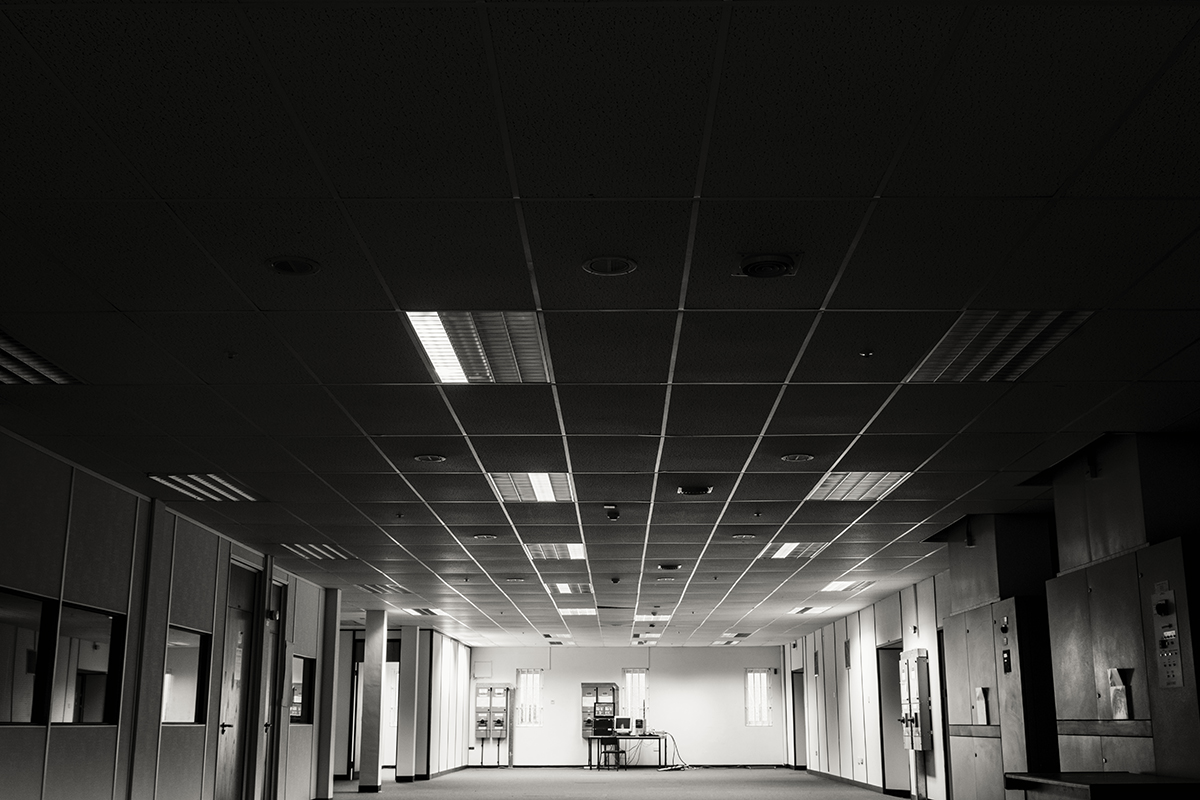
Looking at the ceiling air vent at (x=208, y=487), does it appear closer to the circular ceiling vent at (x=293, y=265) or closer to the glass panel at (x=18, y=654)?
the glass panel at (x=18, y=654)

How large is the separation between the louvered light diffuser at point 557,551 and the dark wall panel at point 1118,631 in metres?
5.59

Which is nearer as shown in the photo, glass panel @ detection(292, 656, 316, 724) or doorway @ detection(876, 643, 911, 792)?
glass panel @ detection(292, 656, 316, 724)

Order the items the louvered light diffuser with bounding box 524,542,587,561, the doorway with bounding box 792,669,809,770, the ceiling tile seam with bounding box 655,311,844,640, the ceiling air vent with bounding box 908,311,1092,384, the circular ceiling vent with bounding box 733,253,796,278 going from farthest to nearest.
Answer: the doorway with bounding box 792,669,809,770 → the louvered light diffuser with bounding box 524,542,587,561 → the ceiling tile seam with bounding box 655,311,844,640 → the ceiling air vent with bounding box 908,311,1092,384 → the circular ceiling vent with bounding box 733,253,796,278

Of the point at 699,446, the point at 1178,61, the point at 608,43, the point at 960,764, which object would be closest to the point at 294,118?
the point at 608,43

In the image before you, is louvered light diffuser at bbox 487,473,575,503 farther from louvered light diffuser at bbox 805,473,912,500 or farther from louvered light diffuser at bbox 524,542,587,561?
louvered light diffuser at bbox 524,542,587,561

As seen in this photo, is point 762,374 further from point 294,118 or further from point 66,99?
point 66,99

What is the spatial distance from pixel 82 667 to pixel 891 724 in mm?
12797

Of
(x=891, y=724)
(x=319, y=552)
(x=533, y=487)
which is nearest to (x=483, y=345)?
(x=533, y=487)

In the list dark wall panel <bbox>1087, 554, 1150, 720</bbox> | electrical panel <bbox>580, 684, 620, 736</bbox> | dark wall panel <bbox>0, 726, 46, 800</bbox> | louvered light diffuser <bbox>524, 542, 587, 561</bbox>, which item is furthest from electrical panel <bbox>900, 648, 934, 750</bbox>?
electrical panel <bbox>580, 684, 620, 736</bbox>

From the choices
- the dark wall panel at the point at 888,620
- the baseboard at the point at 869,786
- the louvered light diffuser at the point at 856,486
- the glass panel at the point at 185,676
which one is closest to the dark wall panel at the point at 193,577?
the glass panel at the point at 185,676

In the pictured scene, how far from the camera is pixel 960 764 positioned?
10.5m

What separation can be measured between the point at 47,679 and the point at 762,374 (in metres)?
5.47

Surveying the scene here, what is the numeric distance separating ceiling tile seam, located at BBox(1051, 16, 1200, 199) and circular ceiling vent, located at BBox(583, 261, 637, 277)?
66.2 inches

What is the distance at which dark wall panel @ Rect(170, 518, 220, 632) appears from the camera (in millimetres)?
10312
